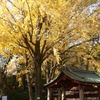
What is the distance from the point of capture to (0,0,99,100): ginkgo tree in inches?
361

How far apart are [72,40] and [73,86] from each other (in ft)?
11.6

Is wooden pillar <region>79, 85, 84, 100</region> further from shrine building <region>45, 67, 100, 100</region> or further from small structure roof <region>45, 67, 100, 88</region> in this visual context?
small structure roof <region>45, 67, 100, 88</region>

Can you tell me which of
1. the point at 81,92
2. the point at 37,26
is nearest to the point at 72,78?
the point at 81,92

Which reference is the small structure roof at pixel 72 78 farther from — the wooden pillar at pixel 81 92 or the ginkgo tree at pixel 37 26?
the ginkgo tree at pixel 37 26

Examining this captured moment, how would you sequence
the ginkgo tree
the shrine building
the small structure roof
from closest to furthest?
the ginkgo tree → the small structure roof → the shrine building

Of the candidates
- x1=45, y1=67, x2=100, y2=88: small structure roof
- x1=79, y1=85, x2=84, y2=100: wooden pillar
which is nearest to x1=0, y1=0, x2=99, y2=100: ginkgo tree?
x1=45, y1=67, x2=100, y2=88: small structure roof

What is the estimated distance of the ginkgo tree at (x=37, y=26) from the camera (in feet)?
30.1

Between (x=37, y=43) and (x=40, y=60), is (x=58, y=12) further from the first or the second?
(x=40, y=60)

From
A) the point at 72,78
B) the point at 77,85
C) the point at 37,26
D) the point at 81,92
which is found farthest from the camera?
the point at 77,85

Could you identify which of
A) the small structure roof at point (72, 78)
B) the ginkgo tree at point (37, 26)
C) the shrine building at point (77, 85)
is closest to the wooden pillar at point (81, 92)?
the shrine building at point (77, 85)

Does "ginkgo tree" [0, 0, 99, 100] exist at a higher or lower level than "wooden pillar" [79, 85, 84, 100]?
higher

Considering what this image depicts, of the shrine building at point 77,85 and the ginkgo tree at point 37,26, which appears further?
the shrine building at point 77,85

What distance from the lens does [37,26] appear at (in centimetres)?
1030

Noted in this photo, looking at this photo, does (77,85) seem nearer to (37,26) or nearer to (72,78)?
(72,78)
